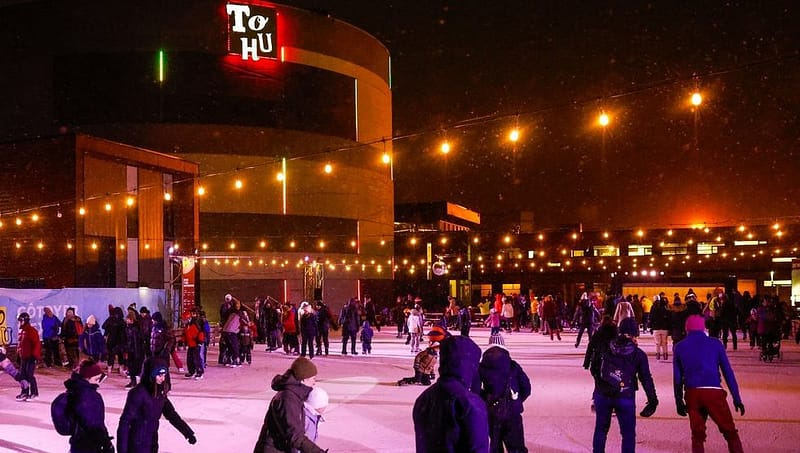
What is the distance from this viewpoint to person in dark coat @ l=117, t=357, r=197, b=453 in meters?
5.56

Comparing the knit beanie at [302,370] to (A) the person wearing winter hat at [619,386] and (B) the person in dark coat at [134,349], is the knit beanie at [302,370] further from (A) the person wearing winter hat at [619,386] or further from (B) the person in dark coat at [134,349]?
(B) the person in dark coat at [134,349]

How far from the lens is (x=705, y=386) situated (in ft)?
21.8

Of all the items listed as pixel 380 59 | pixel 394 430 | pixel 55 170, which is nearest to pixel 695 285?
pixel 380 59

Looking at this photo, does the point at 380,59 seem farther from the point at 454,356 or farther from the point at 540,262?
the point at 454,356

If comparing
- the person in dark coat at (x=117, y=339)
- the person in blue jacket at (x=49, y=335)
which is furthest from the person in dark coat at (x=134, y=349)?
the person in blue jacket at (x=49, y=335)

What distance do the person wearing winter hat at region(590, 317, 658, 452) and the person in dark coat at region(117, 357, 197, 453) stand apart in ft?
12.4

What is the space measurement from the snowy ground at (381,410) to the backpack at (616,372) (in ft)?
4.45

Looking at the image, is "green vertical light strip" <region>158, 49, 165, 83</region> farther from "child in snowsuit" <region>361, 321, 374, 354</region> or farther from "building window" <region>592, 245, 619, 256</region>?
"building window" <region>592, 245, 619, 256</region>

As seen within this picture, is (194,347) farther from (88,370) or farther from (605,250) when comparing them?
(605,250)

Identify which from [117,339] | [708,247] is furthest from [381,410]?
[708,247]

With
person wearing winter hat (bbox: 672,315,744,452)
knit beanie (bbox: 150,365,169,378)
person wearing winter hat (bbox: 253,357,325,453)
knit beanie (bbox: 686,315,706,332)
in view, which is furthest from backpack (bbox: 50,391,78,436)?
knit beanie (bbox: 686,315,706,332)

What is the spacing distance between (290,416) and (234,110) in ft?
130

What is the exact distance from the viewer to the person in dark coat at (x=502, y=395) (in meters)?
6.03

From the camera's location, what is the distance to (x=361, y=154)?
47.9 m
